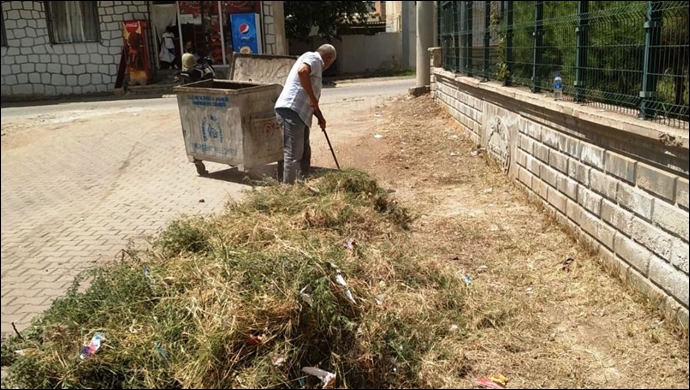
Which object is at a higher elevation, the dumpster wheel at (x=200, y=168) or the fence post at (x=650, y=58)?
the fence post at (x=650, y=58)

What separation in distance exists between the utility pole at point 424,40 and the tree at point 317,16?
11.7 metres

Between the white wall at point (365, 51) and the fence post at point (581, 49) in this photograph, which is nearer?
the fence post at point (581, 49)

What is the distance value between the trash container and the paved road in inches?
16.7

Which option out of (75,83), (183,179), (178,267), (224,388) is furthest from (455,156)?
(75,83)

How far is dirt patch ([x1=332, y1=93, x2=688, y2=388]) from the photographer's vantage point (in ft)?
10.9

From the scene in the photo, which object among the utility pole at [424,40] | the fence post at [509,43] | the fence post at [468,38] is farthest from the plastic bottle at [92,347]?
the utility pole at [424,40]

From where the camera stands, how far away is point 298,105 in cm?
670

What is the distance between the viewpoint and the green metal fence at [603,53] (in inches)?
151

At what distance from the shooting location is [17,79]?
2095 centimetres

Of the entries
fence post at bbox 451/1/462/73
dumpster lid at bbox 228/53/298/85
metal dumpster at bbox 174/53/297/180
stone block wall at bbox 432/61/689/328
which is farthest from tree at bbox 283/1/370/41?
stone block wall at bbox 432/61/689/328

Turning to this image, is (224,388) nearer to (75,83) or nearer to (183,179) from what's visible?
(183,179)

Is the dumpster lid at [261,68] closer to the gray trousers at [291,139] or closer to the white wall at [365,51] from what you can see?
the gray trousers at [291,139]

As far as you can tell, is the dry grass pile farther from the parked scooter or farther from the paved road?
the parked scooter

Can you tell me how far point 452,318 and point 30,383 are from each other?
7.87ft
